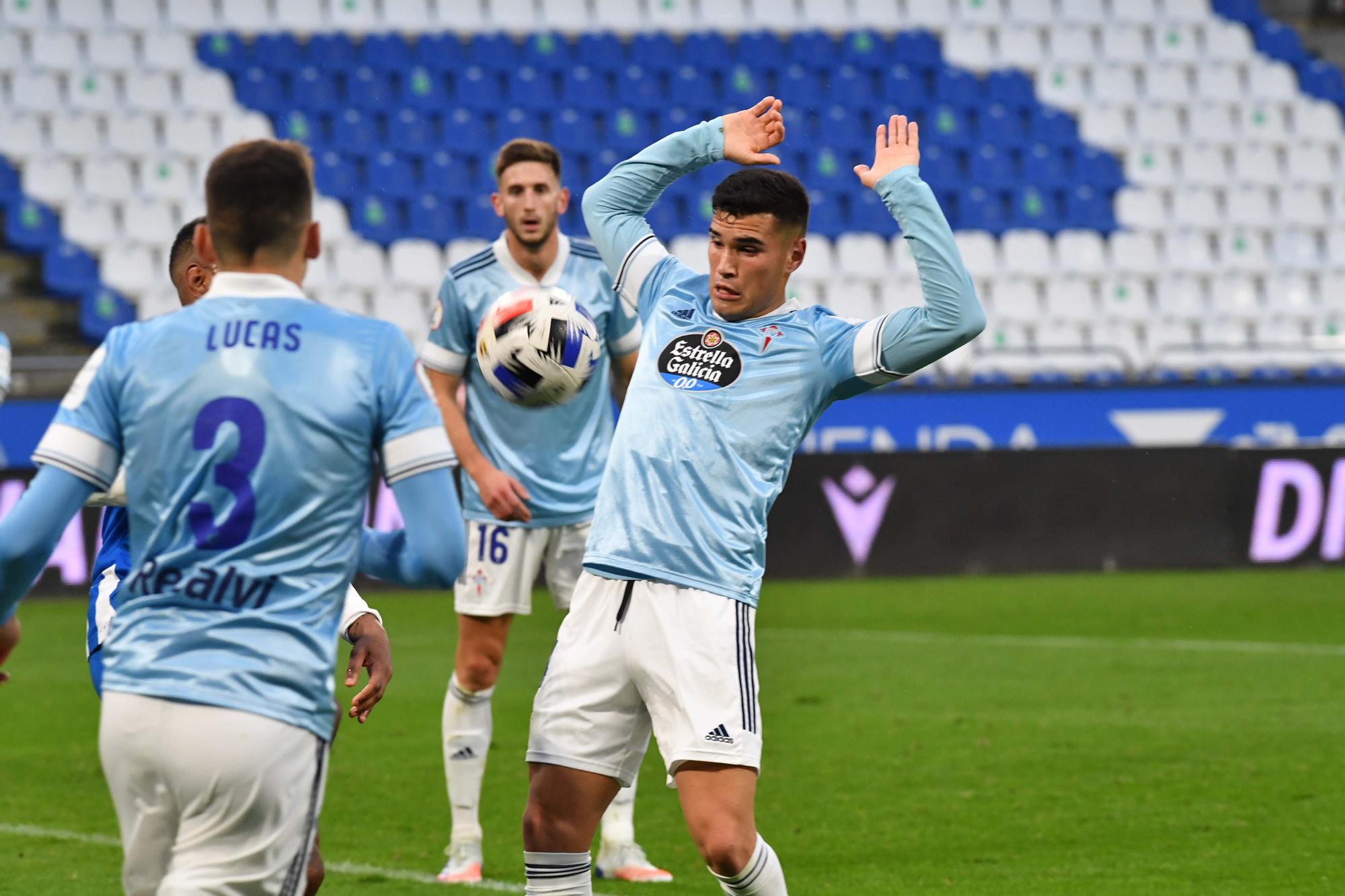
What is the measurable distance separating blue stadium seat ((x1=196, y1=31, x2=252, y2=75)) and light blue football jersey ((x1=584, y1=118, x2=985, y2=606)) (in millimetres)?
16724

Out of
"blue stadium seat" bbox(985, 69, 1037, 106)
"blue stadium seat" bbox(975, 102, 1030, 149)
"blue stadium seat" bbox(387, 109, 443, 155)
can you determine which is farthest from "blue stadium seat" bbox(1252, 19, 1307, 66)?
"blue stadium seat" bbox(387, 109, 443, 155)

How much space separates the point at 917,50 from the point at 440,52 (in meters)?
5.78

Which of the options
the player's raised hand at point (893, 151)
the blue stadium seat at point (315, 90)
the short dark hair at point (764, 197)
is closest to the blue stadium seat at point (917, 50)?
the blue stadium seat at point (315, 90)

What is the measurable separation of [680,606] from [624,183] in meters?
1.24

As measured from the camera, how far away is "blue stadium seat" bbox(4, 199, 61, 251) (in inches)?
709

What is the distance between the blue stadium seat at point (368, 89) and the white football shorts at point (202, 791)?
17.6 metres

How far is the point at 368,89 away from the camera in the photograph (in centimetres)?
2000

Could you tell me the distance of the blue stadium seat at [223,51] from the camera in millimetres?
19938

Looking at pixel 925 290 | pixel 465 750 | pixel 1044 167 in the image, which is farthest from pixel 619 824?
pixel 1044 167

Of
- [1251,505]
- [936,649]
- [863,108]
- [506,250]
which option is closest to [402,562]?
[506,250]

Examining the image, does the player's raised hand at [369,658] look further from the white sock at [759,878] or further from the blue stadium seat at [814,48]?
the blue stadium seat at [814,48]

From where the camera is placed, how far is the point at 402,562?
3148 millimetres

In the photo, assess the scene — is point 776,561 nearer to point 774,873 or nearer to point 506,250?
point 506,250

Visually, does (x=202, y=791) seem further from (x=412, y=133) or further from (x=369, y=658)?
(x=412, y=133)
